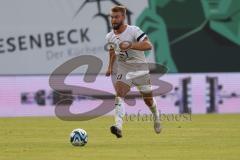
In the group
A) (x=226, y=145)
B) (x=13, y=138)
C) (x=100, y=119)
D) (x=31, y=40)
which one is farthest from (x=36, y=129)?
(x=31, y=40)

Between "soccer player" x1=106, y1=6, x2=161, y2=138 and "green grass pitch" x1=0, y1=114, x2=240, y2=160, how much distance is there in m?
0.79

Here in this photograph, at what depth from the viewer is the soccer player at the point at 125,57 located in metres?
17.3

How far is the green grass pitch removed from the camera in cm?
1472

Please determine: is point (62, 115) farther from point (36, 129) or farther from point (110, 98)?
point (36, 129)

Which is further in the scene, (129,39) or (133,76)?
(133,76)

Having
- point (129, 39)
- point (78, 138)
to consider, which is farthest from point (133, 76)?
point (78, 138)

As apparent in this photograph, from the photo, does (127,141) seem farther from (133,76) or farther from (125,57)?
(125,57)

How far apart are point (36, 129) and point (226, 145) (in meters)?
6.58

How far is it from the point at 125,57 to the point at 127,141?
5.62ft

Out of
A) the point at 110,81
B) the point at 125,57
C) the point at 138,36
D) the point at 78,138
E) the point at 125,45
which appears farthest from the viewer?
the point at 110,81

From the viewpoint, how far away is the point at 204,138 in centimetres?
1858

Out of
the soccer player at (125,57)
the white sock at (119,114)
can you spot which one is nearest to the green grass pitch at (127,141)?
the white sock at (119,114)

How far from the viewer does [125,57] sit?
18016mm

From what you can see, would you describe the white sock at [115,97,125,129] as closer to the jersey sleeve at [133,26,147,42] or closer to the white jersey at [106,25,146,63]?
the white jersey at [106,25,146,63]
